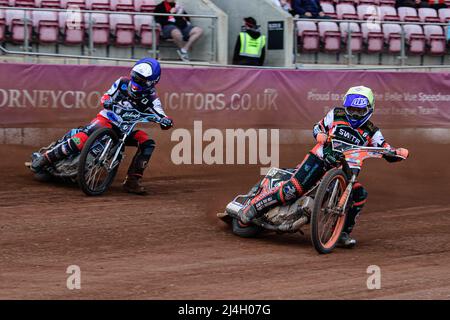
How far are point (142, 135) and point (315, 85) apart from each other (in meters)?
5.54

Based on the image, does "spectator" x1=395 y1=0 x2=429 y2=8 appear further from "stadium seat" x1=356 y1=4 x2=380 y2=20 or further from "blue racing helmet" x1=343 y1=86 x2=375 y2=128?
"blue racing helmet" x1=343 y1=86 x2=375 y2=128

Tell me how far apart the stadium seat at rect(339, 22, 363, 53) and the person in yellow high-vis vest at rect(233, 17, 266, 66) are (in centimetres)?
194

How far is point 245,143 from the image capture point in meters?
15.3

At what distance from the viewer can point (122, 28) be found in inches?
651


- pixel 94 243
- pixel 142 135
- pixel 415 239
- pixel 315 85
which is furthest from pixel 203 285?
pixel 315 85

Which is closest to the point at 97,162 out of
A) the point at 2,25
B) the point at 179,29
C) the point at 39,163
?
the point at 39,163

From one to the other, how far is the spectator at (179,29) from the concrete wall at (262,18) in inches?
60.0

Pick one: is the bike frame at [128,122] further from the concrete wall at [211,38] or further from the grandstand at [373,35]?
the grandstand at [373,35]

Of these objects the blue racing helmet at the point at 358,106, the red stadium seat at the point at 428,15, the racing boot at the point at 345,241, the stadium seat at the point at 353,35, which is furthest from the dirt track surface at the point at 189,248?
the red stadium seat at the point at 428,15

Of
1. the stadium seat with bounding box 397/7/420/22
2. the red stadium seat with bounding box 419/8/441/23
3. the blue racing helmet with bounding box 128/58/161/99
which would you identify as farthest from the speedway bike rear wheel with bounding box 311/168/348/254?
the red stadium seat with bounding box 419/8/441/23

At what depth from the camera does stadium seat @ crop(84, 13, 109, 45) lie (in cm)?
1600

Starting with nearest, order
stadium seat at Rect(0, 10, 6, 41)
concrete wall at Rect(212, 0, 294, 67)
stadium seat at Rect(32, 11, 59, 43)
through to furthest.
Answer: stadium seat at Rect(0, 10, 6, 41), stadium seat at Rect(32, 11, 59, 43), concrete wall at Rect(212, 0, 294, 67)

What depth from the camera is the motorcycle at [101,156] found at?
11.1 meters

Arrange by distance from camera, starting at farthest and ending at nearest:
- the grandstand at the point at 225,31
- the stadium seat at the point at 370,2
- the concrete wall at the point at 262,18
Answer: the stadium seat at the point at 370,2, the concrete wall at the point at 262,18, the grandstand at the point at 225,31
